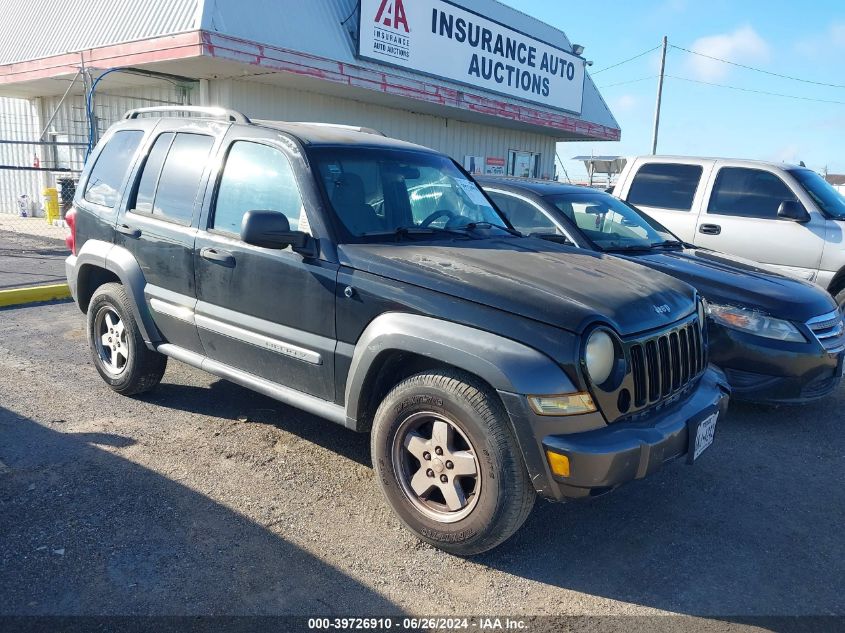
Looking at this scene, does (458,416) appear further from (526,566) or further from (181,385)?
(181,385)

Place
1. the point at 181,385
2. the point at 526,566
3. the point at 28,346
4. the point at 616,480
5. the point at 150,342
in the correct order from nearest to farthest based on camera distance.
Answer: the point at 616,480, the point at 526,566, the point at 150,342, the point at 181,385, the point at 28,346

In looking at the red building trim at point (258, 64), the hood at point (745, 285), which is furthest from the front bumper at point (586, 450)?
the red building trim at point (258, 64)

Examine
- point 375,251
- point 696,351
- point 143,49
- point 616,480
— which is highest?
point 143,49

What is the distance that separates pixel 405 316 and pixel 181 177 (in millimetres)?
2131

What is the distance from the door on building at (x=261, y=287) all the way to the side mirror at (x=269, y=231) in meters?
0.14

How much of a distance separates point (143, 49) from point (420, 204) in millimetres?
8829

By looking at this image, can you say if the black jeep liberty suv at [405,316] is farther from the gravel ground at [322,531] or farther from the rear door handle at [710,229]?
the rear door handle at [710,229]

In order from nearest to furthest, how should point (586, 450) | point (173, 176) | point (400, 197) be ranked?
point (586, 450), point (400, 197), point (173, 176)

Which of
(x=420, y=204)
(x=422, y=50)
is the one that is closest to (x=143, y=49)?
(x=422, y=50)

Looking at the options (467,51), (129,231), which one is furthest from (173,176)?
(467,51)

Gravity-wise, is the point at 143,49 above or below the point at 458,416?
above

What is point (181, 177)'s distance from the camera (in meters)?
4.51

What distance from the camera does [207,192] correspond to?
4293 millimetres

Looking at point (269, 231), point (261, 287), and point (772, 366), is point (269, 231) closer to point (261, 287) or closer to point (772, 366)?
point (261, 287)
